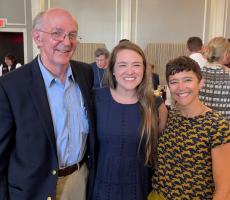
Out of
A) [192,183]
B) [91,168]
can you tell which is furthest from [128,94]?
[192,183]

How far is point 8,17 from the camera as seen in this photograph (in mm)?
7605

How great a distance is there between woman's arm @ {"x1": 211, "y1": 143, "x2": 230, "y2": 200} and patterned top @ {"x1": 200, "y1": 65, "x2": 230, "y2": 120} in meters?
1.16

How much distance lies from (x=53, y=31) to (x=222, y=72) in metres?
1.58

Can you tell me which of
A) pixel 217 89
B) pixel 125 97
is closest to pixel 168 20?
pixel 217 89

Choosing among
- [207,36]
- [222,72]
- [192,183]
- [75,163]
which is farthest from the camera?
[207,36]

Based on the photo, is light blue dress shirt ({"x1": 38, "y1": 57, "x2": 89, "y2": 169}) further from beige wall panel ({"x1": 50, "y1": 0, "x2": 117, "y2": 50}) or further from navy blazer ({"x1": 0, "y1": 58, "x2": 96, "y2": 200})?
beige wall panel ({"x1": 50, "y1": 0, "x2": 117, "y2": 50})

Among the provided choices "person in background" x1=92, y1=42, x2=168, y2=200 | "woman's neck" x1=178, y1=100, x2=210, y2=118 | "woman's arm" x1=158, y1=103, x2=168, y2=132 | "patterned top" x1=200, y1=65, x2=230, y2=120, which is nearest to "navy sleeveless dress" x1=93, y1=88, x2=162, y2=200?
"person in background" x1=92, y1=42, x2=168, y2=200

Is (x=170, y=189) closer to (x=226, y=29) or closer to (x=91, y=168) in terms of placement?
(x=91, y=168)

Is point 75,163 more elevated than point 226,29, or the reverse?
point 226,29

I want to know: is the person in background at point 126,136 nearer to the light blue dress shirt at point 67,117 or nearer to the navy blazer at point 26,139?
the light blue dress shirt at point 67,117

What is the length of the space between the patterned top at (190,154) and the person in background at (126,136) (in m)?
0.17

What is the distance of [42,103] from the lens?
145 cm

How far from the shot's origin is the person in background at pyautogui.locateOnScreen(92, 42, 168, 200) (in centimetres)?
174

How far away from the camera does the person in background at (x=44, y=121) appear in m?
1.40
